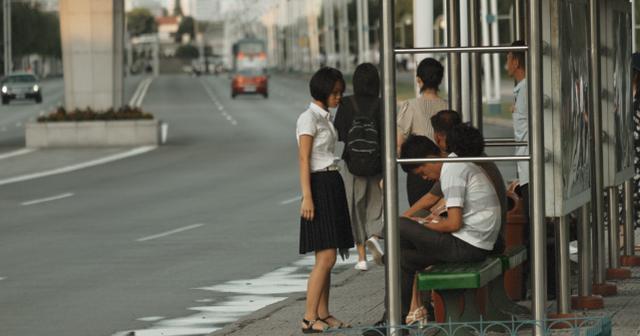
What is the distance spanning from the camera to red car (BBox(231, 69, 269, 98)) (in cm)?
8819

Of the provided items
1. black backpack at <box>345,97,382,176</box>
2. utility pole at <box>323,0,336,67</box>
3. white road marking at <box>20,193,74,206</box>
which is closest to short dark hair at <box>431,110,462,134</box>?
black backpack at <box>345,97,382,176</box>

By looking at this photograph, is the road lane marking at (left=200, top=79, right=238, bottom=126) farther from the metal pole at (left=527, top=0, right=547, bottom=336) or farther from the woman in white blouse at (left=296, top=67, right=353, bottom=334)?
the metal pole at (left=527, top=0, right=547, bottom=336)

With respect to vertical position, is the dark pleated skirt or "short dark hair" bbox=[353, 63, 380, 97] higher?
"short dark hair" bbox=[353, 63, 380, 97]

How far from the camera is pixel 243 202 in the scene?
24391 millimetres

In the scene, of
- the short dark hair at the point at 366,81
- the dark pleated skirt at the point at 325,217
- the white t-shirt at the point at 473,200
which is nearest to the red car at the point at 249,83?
the short dark hair at the point at 366,81

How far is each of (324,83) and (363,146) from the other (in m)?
2.66

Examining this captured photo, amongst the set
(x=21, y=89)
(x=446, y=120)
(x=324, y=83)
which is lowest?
(x=446, y=120)

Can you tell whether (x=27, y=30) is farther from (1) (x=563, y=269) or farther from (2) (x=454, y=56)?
(1) (x=563, y=269)

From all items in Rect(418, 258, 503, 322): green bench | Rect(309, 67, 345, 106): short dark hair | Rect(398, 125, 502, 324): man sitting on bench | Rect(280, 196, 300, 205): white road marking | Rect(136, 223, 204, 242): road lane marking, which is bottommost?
Rect(136, 223, 204, 242): road lane marking

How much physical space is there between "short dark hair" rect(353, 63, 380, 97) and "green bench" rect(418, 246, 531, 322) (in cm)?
264

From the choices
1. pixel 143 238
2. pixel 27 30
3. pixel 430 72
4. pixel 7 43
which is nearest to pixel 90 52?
pixel 143 238

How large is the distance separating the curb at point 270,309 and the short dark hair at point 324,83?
1.60 meters

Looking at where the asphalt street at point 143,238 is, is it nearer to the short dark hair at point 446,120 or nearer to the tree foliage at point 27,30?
the short dark hair at point 446,120

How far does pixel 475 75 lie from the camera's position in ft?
46.7
